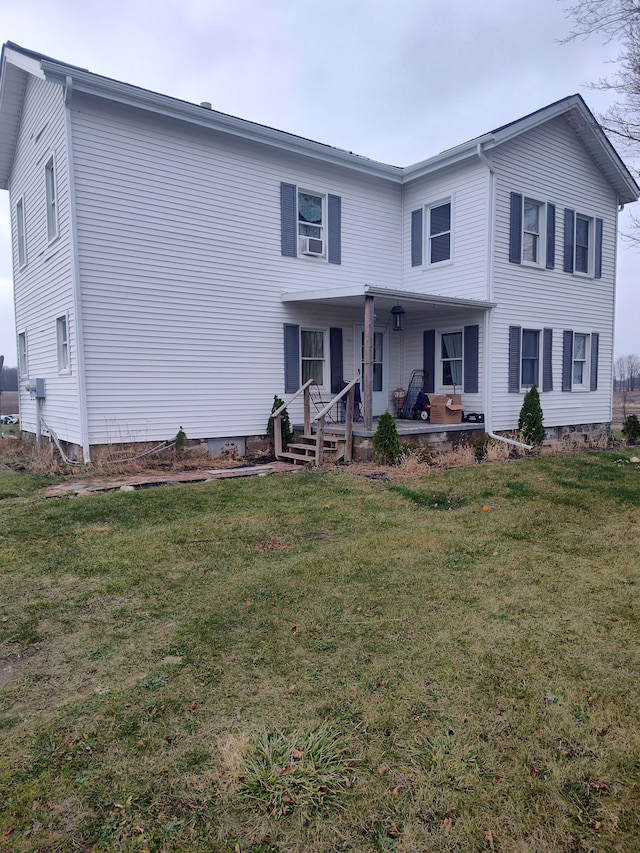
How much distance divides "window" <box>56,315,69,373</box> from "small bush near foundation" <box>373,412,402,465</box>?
6112mm

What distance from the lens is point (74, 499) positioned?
262 inches

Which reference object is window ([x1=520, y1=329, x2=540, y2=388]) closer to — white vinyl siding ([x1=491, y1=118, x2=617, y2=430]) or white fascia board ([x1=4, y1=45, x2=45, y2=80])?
white vinyl siding ([x1=491, y1=118, x2=617, y2=430])

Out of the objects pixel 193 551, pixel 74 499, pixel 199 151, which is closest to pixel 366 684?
pixel 193 551

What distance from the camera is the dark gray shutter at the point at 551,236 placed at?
13.1 metres

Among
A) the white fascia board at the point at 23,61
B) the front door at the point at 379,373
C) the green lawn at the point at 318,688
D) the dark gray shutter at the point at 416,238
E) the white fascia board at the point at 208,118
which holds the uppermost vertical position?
the white fascia board at the point at 23,61

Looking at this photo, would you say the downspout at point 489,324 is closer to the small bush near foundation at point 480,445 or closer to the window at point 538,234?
the small bush near foundation at point 480,445

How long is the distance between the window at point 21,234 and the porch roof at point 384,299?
6.46m

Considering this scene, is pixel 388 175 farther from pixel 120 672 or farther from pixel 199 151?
pixel 120 672

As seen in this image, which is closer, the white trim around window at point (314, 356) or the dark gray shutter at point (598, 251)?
the white trim around window at point (314, 356)

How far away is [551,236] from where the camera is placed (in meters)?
13.2

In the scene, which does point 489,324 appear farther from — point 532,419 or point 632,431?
point 632,431

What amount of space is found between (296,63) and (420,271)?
891cm

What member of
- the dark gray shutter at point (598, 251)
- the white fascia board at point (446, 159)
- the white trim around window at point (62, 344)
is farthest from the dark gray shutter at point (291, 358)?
the dark gray shutter at point (598, 251)

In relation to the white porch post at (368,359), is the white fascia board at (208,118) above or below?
above
